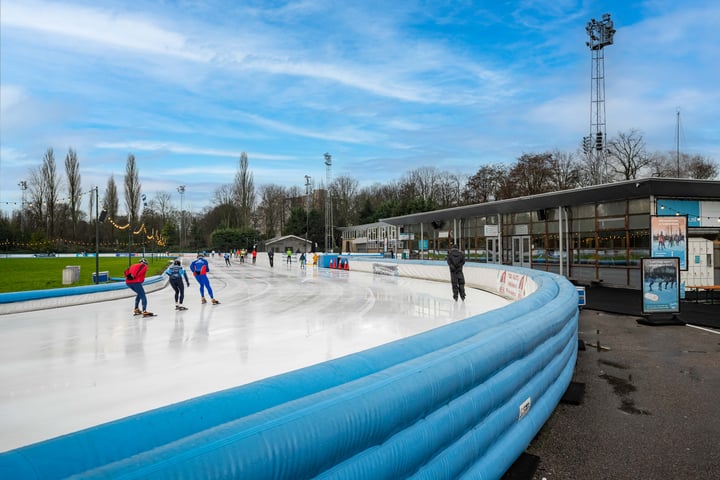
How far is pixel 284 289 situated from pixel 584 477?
1691 centimetres

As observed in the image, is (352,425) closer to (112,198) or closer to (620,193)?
(620,193)

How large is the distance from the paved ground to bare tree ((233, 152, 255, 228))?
86386 millimetres

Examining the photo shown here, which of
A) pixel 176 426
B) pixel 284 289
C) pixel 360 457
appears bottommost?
pixel 284 289

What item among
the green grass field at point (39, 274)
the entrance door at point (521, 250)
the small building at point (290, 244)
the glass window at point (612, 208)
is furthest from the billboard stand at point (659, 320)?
the small building at point (290, 244)

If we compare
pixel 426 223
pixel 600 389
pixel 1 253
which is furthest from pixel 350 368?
pixel 1 253

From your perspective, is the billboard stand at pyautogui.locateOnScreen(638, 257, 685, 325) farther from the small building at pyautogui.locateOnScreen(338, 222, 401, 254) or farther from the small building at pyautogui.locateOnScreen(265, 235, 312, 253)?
the small building at pyautogui.locateOnScreen(265, 235, 312, 253)

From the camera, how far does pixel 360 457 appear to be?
2.08 meters

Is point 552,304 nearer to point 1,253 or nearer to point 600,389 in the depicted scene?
point 600,389

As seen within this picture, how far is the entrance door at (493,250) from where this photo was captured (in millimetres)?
29922

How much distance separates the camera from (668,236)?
616 inches

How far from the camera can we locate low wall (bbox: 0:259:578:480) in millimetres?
1584

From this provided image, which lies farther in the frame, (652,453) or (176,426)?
(652,453)

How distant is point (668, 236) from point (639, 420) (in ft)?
44.2

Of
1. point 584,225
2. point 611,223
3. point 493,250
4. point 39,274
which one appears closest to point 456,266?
point 611,223
